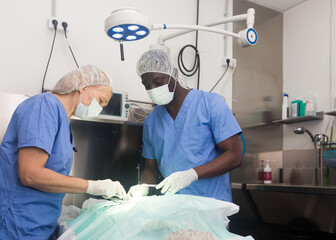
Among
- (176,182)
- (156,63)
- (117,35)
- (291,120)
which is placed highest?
(117,35)

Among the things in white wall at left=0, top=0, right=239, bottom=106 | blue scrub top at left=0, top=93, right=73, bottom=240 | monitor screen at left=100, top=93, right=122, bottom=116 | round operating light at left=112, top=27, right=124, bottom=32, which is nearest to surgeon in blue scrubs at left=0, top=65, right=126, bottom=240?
blue scrub top at left=0, top=93, right=73, bottom=240

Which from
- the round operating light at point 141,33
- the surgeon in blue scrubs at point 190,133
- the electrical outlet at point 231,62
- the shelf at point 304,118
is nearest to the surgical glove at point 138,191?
the surgeon in blue scrubs at point 190,133

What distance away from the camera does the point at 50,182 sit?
1.22 metres

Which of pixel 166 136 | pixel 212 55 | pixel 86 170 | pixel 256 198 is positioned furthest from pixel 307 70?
pixel 86 170

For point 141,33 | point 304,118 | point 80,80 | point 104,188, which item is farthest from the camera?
point 304,118

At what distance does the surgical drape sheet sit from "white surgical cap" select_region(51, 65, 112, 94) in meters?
0.55

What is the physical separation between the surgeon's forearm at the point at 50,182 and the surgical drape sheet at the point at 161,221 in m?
0.15

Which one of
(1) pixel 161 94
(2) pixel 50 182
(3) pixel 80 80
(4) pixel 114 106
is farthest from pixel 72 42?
(2) pixel 50 182

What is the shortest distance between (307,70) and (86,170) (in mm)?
2244

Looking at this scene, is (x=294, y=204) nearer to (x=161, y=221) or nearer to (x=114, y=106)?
(x=114, y=106)

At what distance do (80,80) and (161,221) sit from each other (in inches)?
27.2

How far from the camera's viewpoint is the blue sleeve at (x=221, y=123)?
1.81 meters

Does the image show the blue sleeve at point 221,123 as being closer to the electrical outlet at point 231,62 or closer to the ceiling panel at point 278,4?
the electrical outlet at point 231,62

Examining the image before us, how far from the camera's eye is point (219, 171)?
174 cm
